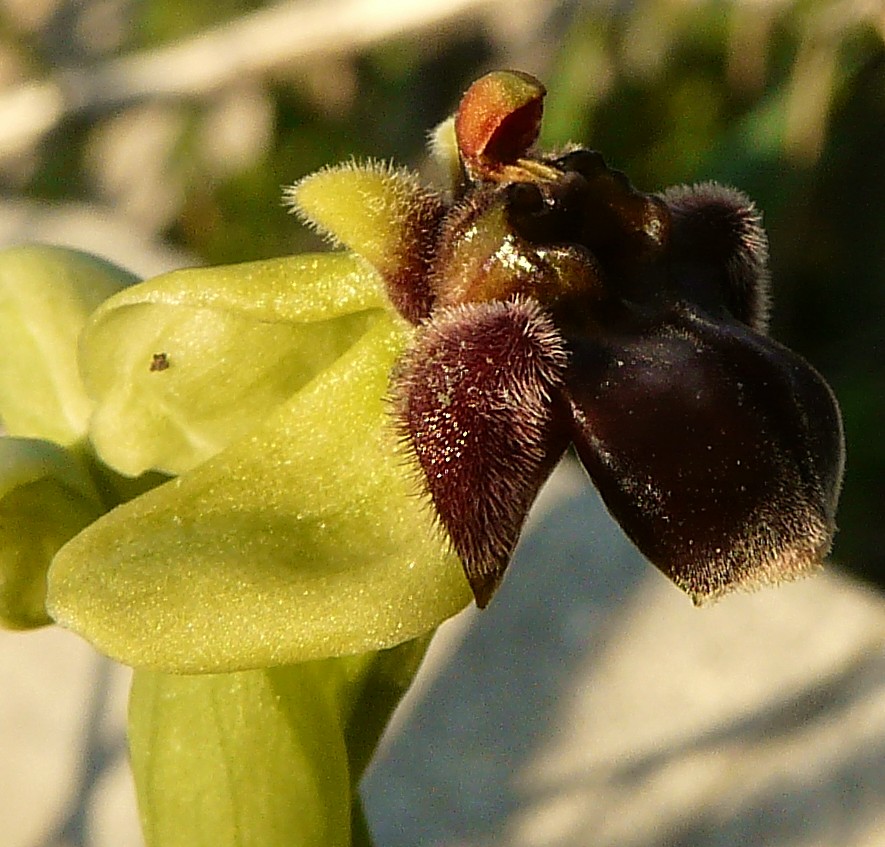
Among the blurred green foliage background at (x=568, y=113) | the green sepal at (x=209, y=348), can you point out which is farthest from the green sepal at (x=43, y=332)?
the blurred green foliage background at (x=568, y=113)

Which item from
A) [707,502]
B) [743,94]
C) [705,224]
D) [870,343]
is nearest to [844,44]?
[743,94]

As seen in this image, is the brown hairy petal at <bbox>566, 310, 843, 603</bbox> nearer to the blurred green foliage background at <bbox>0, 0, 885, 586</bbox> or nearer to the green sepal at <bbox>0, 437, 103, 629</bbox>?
the green sepal at <bbox>0, 437, 103, 629</bbox>

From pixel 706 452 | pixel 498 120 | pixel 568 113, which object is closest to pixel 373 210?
pixel 498 120

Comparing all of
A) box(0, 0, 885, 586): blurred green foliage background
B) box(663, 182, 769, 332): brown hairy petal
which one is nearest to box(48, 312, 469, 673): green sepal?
box(663, 182, 769, 332): brown hairy petal

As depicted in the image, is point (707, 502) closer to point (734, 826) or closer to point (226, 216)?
point (734, 826)

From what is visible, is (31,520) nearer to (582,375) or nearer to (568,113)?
(582,375)

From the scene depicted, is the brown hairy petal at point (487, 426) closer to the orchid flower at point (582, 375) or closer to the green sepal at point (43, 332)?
the orchid flower at point (582, 375)
